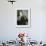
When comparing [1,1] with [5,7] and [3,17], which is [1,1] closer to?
[5,7]

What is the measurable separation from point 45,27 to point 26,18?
876mm

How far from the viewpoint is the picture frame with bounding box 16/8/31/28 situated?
17.7 feet

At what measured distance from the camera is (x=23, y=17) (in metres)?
5.43

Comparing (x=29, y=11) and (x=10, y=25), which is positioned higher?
(x=29, y=11)

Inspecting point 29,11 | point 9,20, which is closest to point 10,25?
point 9,20

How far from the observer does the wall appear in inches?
210

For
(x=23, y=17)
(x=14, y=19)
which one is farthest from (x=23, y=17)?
(x=14, y=19)

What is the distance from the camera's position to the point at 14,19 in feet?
17.6

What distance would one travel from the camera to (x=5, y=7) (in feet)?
17.5

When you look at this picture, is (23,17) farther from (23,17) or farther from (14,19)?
(14,19)

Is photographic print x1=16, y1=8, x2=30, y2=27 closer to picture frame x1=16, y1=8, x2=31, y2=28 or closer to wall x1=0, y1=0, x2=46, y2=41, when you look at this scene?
picture frame x1=16, y1=8, x2=31, y2=28

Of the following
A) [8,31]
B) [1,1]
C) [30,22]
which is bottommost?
[8,31]

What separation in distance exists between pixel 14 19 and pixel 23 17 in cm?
38

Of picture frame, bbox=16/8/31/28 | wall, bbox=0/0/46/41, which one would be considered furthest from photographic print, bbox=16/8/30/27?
wall, bbox=0/0/46/41
